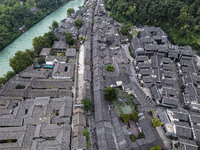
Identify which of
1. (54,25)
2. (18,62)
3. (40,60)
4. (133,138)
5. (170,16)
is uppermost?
(170,16)

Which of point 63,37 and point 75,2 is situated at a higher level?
point 75,2

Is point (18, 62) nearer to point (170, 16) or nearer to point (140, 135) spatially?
point (140, 135)

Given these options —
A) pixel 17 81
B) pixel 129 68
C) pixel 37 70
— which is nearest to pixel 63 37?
pixel 37 70

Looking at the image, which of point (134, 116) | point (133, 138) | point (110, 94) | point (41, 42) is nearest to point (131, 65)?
point (110, 94)

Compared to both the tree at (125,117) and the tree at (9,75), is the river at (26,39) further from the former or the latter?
the tree at (125,117)

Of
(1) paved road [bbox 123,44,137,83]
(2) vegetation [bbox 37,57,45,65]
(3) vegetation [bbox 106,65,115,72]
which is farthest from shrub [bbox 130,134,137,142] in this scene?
(2) vegetation [bbox 37,57,45,65]

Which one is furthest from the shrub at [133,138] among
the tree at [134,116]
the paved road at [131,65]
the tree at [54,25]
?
the tree at [54,25]

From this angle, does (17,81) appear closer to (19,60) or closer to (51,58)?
(19,60)

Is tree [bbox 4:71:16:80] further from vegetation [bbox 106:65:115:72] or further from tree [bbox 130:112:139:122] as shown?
tree [bbox 130:112:139:122]
